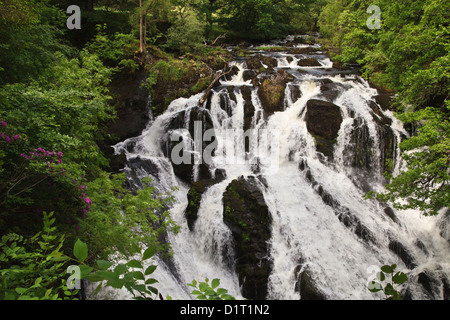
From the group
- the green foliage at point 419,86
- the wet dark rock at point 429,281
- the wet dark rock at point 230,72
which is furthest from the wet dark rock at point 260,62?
the wet dark rock at point 429,281

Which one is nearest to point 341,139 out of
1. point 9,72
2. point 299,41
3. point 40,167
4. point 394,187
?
point 394,187

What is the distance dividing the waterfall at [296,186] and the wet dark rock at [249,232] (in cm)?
6

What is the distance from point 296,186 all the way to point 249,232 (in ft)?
10.5

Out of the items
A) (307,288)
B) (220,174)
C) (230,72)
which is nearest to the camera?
(307,288)

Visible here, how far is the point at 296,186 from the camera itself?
1054 cm

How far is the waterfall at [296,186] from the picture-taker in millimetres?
7934

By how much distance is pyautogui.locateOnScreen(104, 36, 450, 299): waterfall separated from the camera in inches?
312

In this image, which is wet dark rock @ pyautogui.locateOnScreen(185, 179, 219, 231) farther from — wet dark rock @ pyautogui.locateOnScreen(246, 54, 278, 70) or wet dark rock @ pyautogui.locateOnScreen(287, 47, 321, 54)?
wet dark rock @ pyautogui.locateOnScreen(287, 47, 321, 54)

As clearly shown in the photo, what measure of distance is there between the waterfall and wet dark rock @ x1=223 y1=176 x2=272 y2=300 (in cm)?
6

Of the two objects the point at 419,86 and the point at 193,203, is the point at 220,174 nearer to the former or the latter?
the point at 193,203

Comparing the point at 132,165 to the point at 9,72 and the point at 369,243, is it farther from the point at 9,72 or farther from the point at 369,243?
the point at 369,243

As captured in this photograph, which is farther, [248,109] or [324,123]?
[248,109]

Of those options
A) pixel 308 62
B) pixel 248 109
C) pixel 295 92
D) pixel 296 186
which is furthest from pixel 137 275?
pixel 308 62

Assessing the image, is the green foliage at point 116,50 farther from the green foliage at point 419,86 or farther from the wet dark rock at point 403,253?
the wet dark rock at point 403,253
